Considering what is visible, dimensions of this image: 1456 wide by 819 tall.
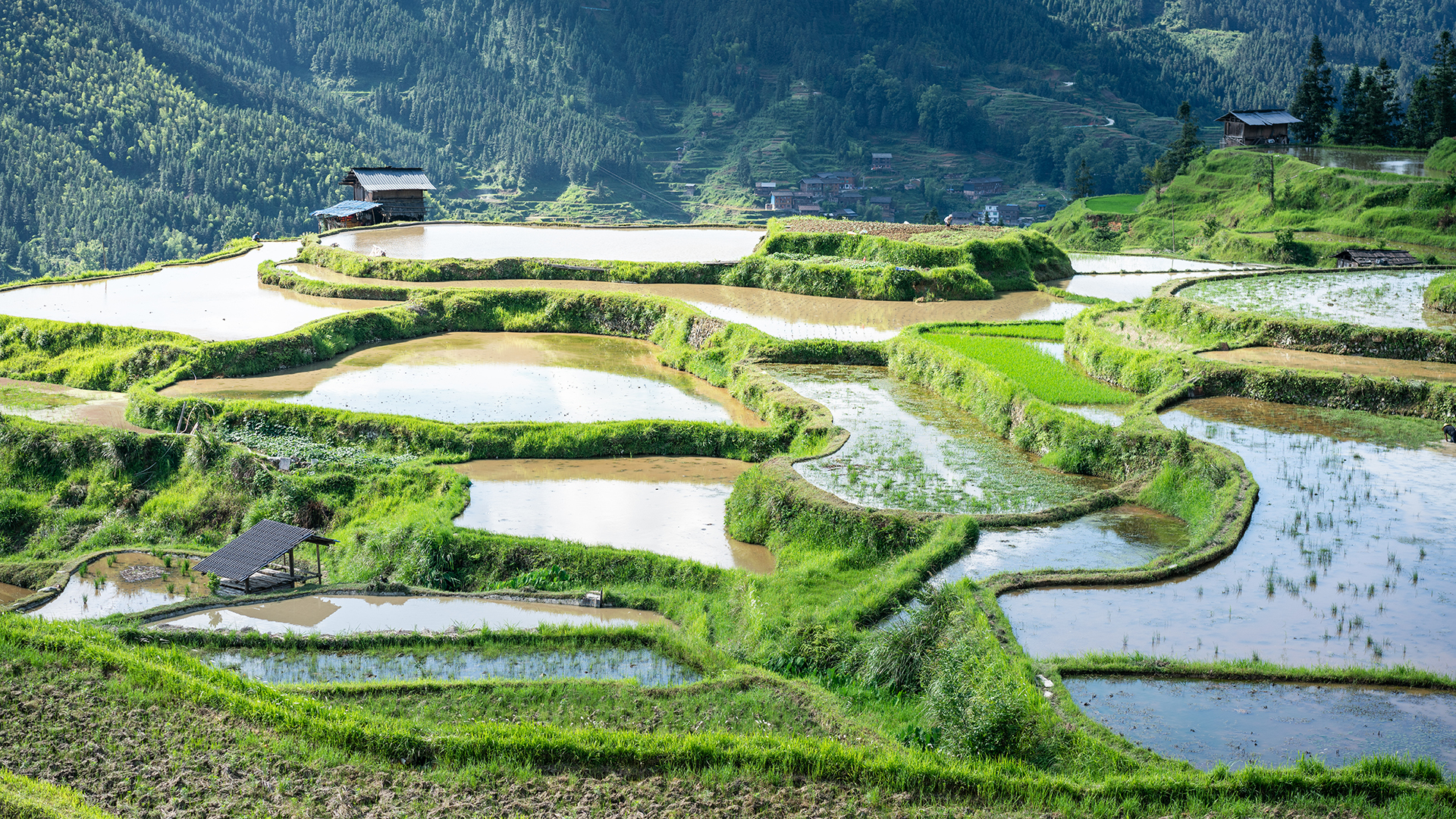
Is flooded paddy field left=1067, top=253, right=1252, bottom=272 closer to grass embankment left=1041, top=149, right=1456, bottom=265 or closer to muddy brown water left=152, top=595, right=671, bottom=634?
grass embankment left=1041, top=149, right=1456, bottom=265

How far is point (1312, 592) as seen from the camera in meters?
11.3

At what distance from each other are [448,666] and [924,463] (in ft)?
25.7

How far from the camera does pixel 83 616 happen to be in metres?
14.4

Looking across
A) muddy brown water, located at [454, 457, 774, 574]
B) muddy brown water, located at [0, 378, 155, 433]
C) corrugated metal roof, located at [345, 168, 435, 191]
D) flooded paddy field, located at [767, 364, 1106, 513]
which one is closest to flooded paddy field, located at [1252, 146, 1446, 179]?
flooded paddy field, located at [767, 364, 1106, 513]

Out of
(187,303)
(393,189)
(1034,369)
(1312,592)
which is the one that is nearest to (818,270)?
(1034,369)

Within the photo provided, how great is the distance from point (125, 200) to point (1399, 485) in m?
79.3

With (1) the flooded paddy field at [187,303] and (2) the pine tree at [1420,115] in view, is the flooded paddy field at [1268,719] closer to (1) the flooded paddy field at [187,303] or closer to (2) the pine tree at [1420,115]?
(1) the flooded paddy field at [187,303]

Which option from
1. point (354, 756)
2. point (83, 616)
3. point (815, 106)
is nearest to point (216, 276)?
point (83, 616)

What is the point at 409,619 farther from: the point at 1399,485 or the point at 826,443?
the point at 1399,485

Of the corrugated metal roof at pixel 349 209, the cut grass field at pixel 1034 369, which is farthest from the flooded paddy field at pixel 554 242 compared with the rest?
the cut grass field at pixel 1034 369

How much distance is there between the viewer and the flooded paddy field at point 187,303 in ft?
86.1

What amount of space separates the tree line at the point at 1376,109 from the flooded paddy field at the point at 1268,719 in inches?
1854

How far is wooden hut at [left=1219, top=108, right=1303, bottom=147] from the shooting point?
167 feet

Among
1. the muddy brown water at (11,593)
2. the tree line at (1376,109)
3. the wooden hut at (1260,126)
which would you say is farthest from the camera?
the wooden hut at (1260,126)
